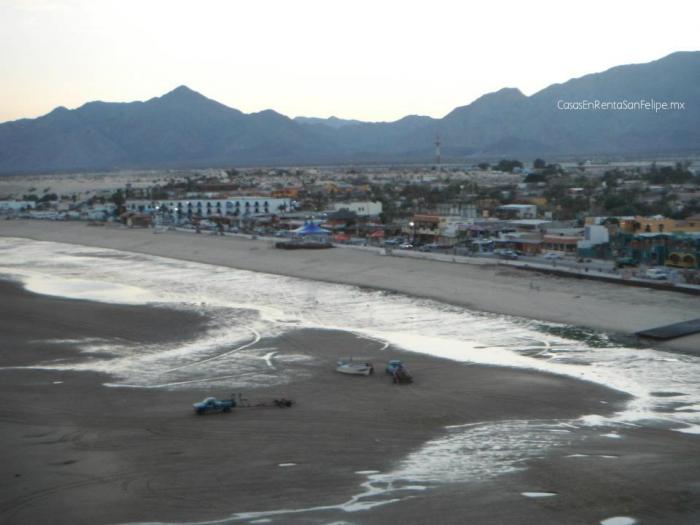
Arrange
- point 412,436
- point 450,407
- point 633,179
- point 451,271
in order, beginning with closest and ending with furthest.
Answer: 1. point 412,436
2. point 450,407
3. point 451,271
4. point 633,179

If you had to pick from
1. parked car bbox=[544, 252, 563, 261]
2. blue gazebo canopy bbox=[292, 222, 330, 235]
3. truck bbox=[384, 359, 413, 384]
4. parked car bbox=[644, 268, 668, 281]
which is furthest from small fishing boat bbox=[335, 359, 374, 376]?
blue gazebo canopy bbox=[292, 222, 330, 235]

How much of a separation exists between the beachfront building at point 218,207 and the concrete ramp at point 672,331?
35.4 metres

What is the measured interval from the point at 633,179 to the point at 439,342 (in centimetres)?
4707

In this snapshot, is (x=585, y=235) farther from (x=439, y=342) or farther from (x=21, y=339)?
(x=21, y=339)

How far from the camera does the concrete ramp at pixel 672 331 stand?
52.9ft

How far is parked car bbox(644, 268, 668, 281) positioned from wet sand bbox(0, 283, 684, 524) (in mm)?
8699

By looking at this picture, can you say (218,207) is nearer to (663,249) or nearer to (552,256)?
(552,256)

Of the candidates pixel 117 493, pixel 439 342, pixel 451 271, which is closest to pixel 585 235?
pixel 451 271

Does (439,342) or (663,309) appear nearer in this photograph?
(439,342)

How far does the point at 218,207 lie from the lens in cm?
5234

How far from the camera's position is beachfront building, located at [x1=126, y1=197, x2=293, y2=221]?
169ft

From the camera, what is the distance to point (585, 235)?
93.4ft

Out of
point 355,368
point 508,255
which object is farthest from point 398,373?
point 508,255

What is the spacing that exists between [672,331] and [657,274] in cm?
570
